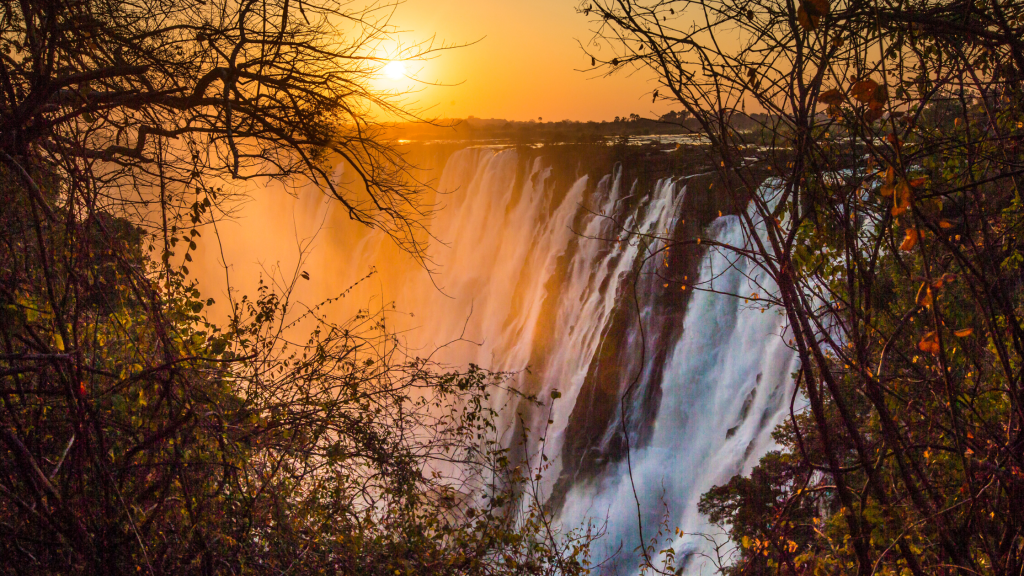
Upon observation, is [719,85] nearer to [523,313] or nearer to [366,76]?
[366,76]

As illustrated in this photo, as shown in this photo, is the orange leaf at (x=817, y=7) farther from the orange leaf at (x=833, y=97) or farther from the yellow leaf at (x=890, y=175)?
the yellow leaf at (x=890, y=175)

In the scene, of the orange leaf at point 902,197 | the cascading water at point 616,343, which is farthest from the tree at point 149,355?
the cascading water at point 616,343

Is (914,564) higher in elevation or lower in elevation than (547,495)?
lower

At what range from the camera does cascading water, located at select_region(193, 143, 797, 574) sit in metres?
6.87

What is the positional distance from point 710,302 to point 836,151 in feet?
20.4

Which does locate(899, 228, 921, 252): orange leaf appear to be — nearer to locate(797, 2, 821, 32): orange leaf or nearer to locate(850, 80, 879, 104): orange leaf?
locate(850, 80, 879, 104): orange leaf

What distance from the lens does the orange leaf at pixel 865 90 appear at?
823mm

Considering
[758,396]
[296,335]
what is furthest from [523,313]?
[296,335]

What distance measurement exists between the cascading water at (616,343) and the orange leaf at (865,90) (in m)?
4.66

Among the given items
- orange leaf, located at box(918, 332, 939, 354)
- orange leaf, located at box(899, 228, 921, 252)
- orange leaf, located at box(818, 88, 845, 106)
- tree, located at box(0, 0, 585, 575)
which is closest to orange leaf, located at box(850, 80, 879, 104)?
orange leaf, located at box(818, 88, 845, 106)

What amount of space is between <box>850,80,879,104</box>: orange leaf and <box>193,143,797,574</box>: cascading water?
183 inches

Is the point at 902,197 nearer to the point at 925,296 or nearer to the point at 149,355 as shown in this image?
the point at 925,296

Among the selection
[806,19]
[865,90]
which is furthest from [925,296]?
[806,19]

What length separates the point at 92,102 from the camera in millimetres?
1834
